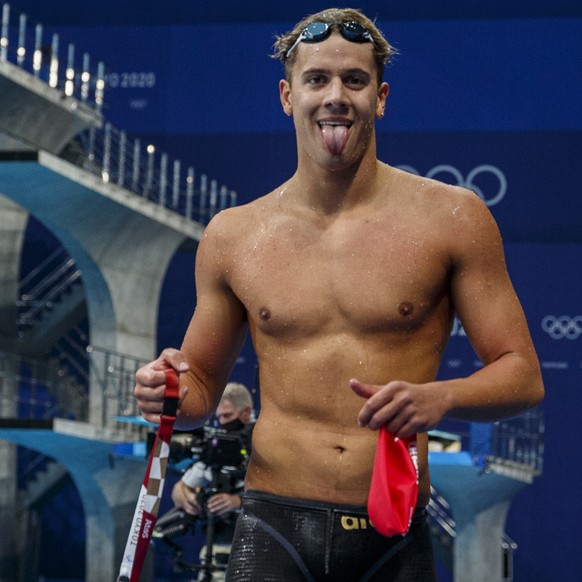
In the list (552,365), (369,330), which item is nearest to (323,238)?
(369,330)

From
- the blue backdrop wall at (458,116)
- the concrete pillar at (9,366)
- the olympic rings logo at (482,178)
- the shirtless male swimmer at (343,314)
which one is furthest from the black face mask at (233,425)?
the concrete pillar at (9,366)

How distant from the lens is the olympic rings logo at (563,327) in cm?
1547

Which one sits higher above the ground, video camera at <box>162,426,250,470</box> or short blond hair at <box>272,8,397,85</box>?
short blond hair at <box>272,8,397,85</box>

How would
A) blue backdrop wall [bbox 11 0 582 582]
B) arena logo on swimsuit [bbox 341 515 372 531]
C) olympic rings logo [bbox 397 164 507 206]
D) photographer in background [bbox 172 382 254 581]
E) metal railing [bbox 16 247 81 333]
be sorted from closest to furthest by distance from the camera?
1. arena logo on swimsuit [bbox 341 515 372 531]
2. photographer in background [bbox 172 382 254 581]
3. blue backdrop wall [bbox 11 0 582 582]
4. olympic rings logo [bbox 397 164 507 206]
5. metal railing [bbox 16 247 81 333]

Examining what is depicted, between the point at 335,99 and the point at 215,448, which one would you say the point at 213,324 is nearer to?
the point at 335,99

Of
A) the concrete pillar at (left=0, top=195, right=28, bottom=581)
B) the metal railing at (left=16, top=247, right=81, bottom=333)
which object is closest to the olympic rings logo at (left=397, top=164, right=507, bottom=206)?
the concrete pillar at (left=0, top=195, right=28, bottom=581)

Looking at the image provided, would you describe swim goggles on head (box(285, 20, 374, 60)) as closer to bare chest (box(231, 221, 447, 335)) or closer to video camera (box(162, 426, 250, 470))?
bare chest (box(231, 221, 447, 335))

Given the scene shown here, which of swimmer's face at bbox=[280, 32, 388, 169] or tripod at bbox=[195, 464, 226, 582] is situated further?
tripod at bbox=[195, 464, 226, 582]

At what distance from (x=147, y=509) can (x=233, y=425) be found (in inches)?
206

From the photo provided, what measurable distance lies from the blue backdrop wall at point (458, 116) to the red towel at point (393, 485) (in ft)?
42.6

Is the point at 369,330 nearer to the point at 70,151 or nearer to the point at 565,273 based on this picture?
the point at 565,273

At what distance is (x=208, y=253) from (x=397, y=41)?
43.2ft

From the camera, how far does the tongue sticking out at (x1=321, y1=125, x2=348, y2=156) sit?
10.2ft

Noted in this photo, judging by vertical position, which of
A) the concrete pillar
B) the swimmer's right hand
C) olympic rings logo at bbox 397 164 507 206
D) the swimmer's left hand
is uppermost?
olympic rings logo at bbox 397 164 507 206
